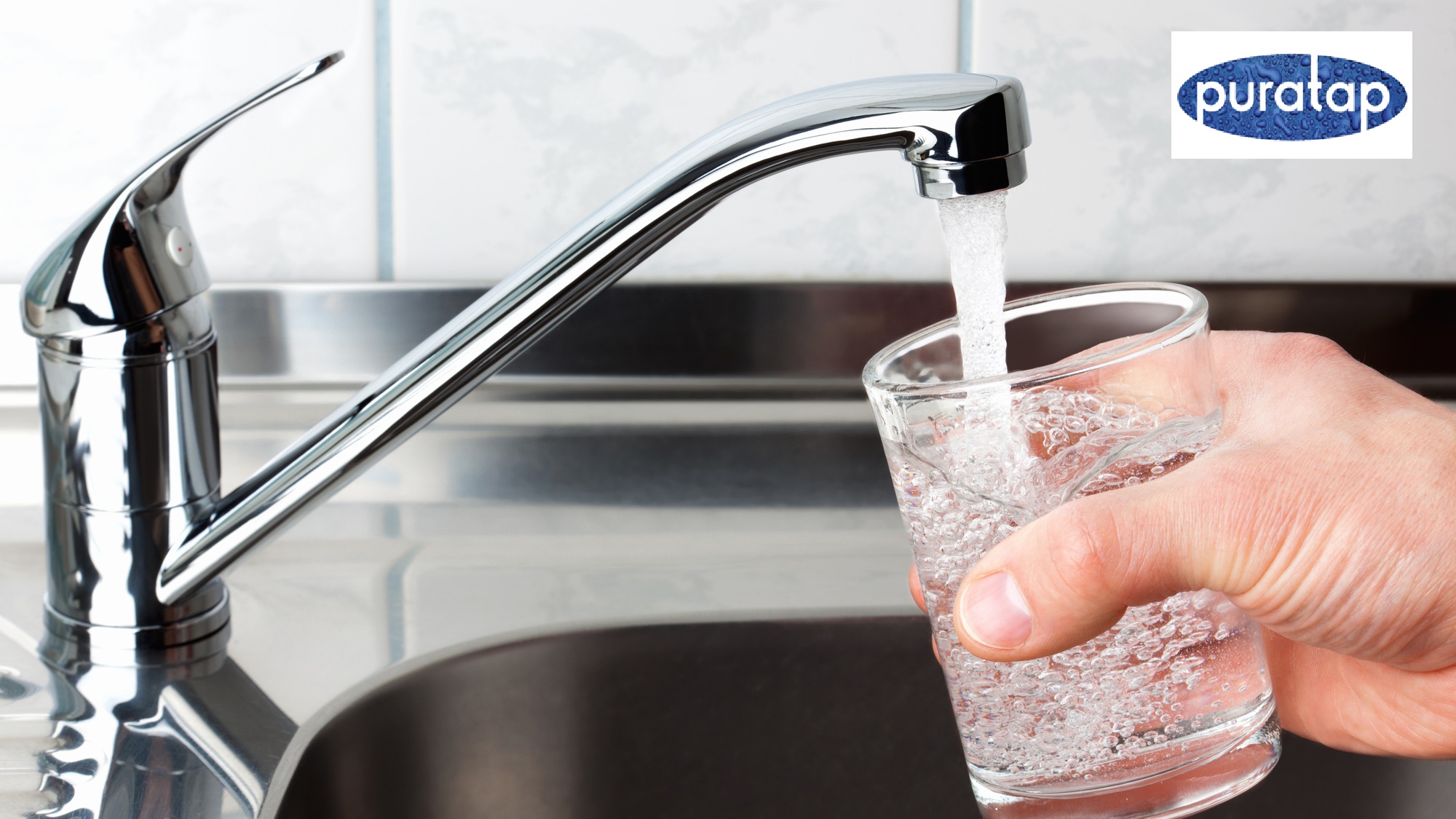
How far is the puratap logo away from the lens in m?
0.72

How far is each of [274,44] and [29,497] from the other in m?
0.27

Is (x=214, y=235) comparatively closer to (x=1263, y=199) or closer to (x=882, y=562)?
(x=882, y=562)

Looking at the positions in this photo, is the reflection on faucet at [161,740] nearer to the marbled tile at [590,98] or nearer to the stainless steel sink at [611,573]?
the stainless steel sink at [611,573]

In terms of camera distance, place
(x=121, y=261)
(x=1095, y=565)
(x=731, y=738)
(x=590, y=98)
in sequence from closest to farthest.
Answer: (x=1095, y=565)
(x=121, y=261)
(x=731, y=738)
(x=590, y=98)

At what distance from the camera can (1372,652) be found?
1.40ft

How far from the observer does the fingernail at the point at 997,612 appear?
0.34 m

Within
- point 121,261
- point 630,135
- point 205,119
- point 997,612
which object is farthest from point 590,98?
point 997,612

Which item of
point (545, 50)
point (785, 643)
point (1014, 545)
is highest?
point (545, 50)

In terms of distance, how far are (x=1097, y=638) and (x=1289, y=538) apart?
67 mm

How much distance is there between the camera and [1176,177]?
0.74 metres

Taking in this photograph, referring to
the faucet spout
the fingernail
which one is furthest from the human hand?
the faucet spout

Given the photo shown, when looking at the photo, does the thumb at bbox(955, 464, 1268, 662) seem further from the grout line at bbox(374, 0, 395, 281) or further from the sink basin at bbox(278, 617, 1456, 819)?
the grout line at bbox(374, 0, 395, 281)

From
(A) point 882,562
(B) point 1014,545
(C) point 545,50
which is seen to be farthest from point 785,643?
(C) point 545,50

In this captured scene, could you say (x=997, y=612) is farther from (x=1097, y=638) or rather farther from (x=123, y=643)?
(x=123, y=643)
